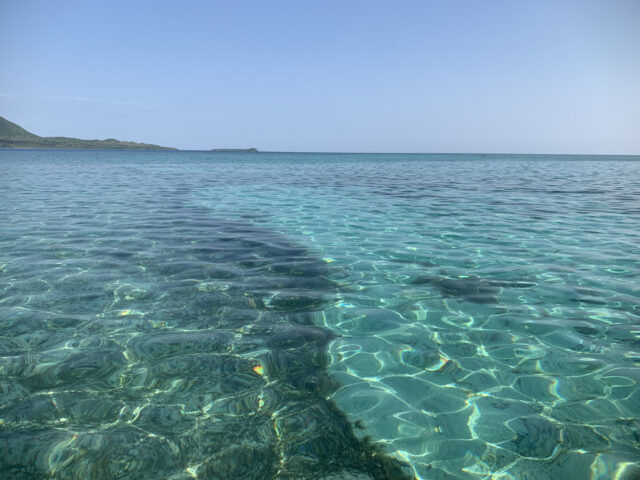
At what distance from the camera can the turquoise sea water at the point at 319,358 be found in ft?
8.90

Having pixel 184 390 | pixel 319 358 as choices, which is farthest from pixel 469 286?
pixel 184 390

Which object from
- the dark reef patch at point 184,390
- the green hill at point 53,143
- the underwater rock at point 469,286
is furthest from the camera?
the green hill at point 53,143

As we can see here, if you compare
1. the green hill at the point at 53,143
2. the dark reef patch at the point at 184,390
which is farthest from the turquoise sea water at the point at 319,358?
the green hill at the point at 53,143

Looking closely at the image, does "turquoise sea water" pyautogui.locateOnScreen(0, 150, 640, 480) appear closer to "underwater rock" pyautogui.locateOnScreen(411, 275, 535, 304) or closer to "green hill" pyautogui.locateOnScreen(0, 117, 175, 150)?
"underwater rock" pyautogui.locateOnScreen(411, 275, 535, 304)

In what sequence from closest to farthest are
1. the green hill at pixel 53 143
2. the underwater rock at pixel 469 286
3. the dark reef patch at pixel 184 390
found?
the dark reef patch at pixel 184 390
the underwater rock at pixel 469 286
the green hill at pixel 53 143

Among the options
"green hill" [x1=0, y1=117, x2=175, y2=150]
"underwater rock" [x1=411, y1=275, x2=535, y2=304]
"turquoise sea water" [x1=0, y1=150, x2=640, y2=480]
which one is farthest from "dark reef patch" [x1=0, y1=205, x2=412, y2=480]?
"green hill" [x1=0, y1=117, x2=175, y2=150]

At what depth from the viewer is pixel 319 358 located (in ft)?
13.3

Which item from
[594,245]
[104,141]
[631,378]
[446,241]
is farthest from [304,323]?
[104,141]

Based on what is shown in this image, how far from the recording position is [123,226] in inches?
408

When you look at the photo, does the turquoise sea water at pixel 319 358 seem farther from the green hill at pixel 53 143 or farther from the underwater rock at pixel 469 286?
Answer: the green hill at pixel 53 143

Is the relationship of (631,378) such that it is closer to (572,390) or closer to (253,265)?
(572,390)

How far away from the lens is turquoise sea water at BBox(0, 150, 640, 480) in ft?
8.90

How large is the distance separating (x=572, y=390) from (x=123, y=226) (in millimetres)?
10876

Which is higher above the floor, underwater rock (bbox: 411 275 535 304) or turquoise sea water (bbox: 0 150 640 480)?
underwater rock (bbox: 411 275 535 304)
